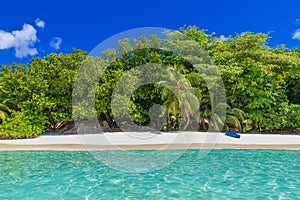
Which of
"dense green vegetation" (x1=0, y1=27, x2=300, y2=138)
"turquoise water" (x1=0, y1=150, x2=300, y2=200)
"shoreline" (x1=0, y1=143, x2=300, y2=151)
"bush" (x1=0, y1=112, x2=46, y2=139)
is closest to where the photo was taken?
"turquoise water" (x1=0, y1=150, x2=300, y2=200)

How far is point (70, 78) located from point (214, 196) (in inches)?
483

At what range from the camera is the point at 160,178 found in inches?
262

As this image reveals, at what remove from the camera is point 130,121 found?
16141 mm

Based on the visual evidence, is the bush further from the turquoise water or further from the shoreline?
the turquoise water

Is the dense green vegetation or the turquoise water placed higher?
the dense green vegetation

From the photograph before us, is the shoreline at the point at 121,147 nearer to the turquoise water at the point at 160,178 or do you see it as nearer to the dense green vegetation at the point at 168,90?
the turquoise water at the point at 160,178

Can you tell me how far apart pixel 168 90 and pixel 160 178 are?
9.36m

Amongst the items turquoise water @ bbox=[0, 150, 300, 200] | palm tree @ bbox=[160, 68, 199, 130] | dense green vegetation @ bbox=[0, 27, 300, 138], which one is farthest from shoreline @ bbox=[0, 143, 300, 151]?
palm tree @ bbox=[160, 68, 199, 130]

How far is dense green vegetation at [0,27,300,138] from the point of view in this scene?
592 inches

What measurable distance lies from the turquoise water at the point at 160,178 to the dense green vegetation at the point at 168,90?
6.14 meters

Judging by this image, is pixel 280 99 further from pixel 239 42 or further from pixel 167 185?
pixel 167 185

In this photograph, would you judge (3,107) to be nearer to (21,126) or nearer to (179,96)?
(21,126)

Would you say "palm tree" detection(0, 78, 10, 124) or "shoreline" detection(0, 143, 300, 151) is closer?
"shoreline" detection(0, 143, 300, 151)

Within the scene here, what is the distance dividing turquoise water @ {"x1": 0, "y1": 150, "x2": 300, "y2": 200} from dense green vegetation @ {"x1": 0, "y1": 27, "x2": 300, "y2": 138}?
6.14 metres
